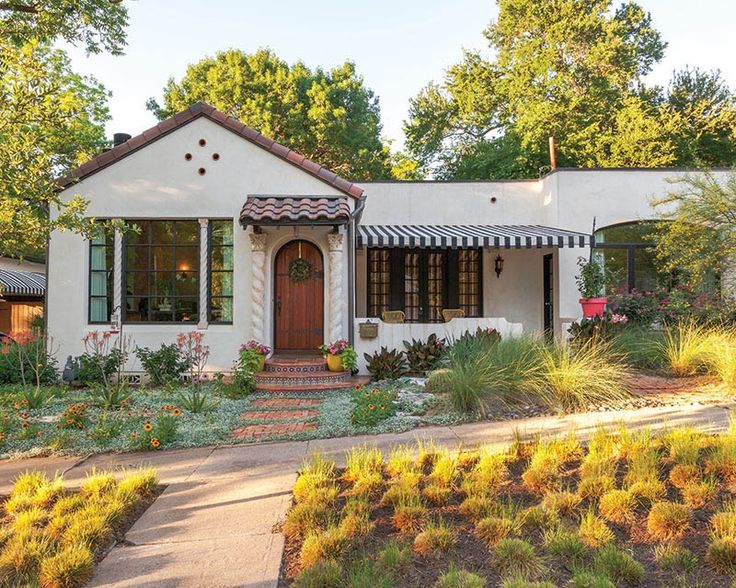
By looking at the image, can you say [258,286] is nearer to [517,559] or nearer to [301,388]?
[301,388]

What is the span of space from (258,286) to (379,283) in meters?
4.83

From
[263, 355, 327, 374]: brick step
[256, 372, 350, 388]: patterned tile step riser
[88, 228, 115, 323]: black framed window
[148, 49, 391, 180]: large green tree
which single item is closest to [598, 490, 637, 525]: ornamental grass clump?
[256, 372, 350, 388]: patterned tile step riser

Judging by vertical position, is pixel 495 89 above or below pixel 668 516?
above

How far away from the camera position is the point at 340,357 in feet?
34.6

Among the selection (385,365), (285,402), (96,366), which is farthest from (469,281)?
(96,366)

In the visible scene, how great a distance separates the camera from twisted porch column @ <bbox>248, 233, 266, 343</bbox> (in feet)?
35.6

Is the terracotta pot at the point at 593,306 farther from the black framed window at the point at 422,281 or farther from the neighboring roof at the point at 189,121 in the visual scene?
the neighboring roof at the point at 189,121

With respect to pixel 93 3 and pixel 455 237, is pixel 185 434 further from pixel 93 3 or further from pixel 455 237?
pixel 455 237

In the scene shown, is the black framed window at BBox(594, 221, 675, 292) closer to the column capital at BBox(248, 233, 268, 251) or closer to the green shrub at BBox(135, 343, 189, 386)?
the column capital at BBox(248, 233, 268, 251)

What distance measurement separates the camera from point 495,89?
28.2 meters

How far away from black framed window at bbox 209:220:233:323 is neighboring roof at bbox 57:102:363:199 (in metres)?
1.84

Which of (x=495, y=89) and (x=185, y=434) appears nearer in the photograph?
(x=185, y=434)

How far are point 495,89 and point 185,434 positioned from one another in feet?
87.1

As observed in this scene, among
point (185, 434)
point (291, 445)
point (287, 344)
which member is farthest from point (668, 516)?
point (287, 344)
